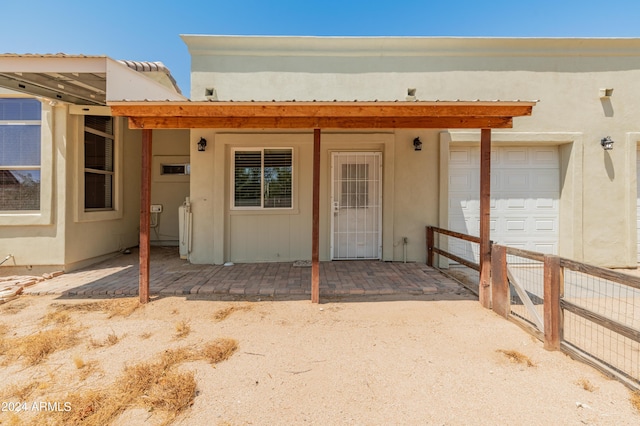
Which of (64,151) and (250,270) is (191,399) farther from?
(64,151)

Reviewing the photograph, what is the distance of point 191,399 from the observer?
217 centimetres

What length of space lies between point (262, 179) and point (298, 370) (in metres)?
4.42

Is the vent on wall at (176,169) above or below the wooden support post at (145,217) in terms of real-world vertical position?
above

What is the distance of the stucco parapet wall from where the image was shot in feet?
19.7

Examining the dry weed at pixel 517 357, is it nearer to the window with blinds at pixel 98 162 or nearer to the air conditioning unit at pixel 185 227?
the air conditioning unit at pixel 185 227

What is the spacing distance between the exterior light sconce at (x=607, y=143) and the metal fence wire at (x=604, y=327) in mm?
2911

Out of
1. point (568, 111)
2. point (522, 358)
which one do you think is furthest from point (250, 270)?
point (568, 111)

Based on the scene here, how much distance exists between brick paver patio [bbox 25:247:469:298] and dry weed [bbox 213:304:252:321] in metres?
0.39

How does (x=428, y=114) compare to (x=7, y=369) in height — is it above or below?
above

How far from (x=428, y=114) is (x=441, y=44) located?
11.1 feet

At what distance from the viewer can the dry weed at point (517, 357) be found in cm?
267

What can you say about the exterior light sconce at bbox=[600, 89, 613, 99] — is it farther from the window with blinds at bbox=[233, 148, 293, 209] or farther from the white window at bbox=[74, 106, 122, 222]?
the white window at bbox=[74, 106, 122, 222]

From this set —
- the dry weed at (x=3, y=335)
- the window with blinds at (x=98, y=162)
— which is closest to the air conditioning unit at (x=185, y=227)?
the window with blinds at (x=98, y=162)

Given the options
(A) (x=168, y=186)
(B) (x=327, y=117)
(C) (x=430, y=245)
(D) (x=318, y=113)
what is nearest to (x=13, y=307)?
(A) (x=168, y=186)
